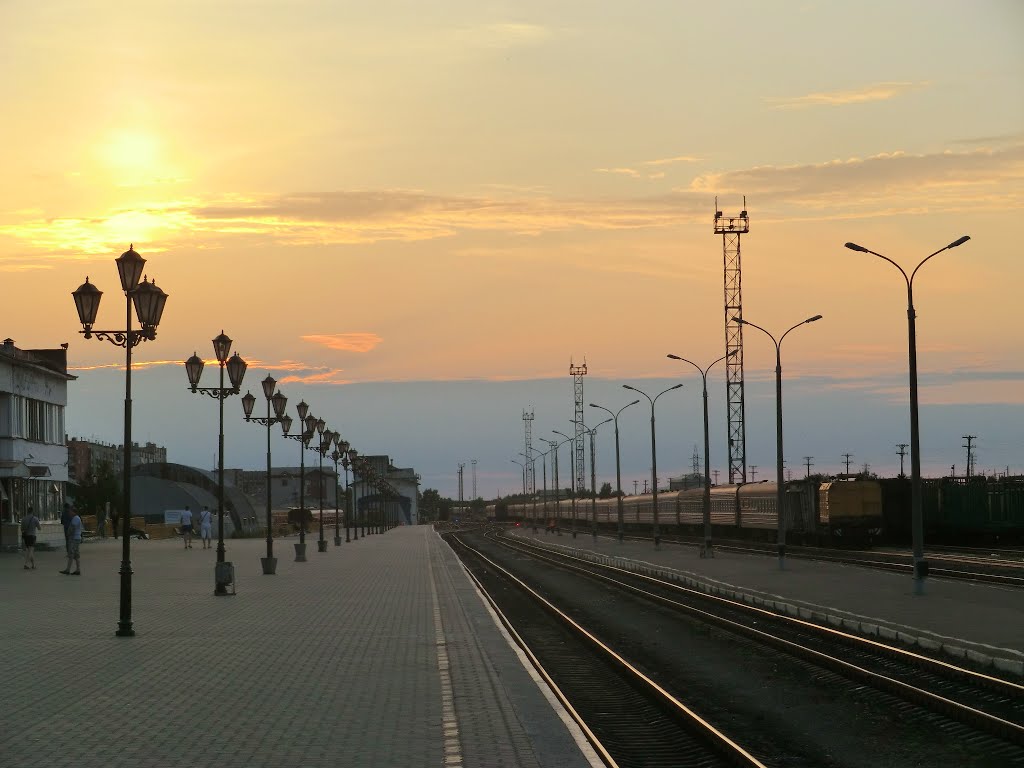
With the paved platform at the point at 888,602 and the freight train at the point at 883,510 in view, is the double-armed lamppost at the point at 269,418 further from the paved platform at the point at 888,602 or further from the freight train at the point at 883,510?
the freight train at the point at 883,510

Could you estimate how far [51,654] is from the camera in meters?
17.9

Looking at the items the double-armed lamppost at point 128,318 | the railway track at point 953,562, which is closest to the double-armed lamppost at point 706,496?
the railway track at point 953,562

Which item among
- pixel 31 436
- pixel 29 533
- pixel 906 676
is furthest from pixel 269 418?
pixel 906 676

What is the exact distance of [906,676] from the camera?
1650 cm

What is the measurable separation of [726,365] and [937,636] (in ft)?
190

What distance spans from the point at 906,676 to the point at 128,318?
12242 millimetres

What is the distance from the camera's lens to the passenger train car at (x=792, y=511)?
53219mm

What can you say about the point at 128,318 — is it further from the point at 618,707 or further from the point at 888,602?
the point at 888,602

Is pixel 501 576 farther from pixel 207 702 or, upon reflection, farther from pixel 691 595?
pixel 207 702

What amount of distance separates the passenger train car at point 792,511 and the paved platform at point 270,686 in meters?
27.9

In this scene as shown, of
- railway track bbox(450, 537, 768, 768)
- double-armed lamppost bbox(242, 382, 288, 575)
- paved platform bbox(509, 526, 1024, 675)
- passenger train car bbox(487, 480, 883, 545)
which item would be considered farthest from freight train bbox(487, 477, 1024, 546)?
railway track bbox(450, 537, 768, 768)

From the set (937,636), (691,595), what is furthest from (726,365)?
(937,636)

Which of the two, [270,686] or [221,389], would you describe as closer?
[270,686]

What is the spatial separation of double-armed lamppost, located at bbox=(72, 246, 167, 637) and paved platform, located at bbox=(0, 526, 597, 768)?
0.91 m
